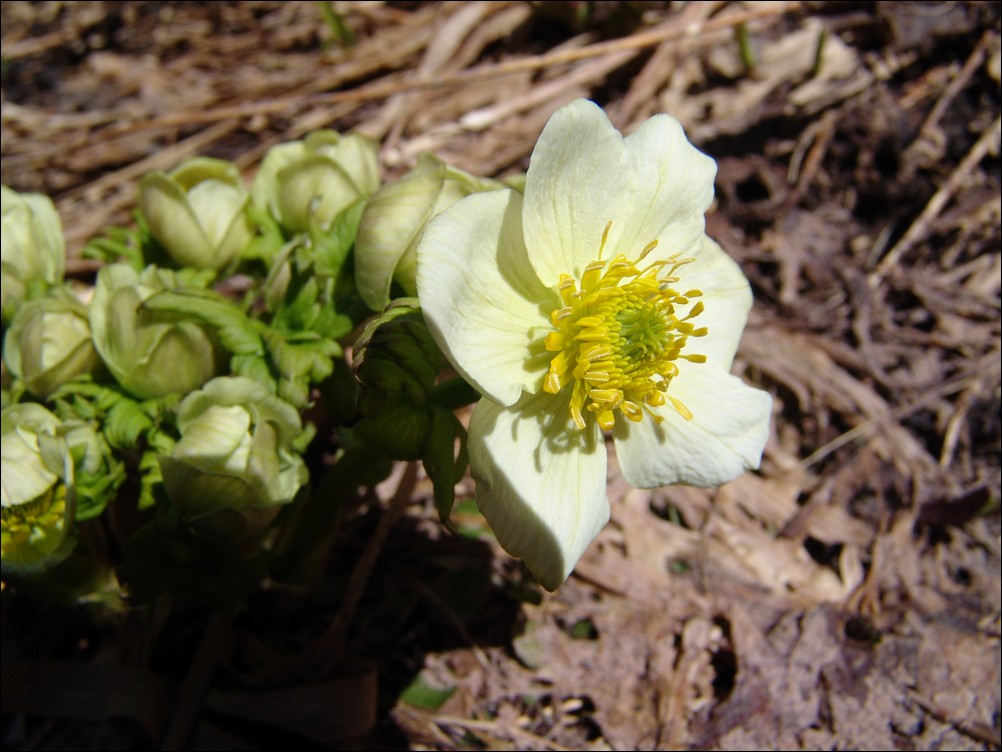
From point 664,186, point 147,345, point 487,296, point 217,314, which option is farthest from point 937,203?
point 147,345

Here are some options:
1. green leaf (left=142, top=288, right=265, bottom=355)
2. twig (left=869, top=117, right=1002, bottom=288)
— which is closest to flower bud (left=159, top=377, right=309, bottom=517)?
green leaf (left=142, top=288, right=265, bottom=355)

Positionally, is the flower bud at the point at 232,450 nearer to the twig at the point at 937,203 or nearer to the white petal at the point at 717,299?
the white petal at the point at 717,299

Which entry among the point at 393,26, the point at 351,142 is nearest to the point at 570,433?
the point at 351,142

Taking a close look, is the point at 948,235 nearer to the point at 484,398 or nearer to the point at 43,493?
the point at 484,398

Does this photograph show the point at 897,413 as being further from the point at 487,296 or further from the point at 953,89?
the point at 487,296

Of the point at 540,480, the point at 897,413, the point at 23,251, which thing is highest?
the point at 23,251

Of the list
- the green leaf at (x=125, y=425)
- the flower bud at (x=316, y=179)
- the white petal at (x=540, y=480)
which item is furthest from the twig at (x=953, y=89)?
the green leaf at (x=125, y=425)
